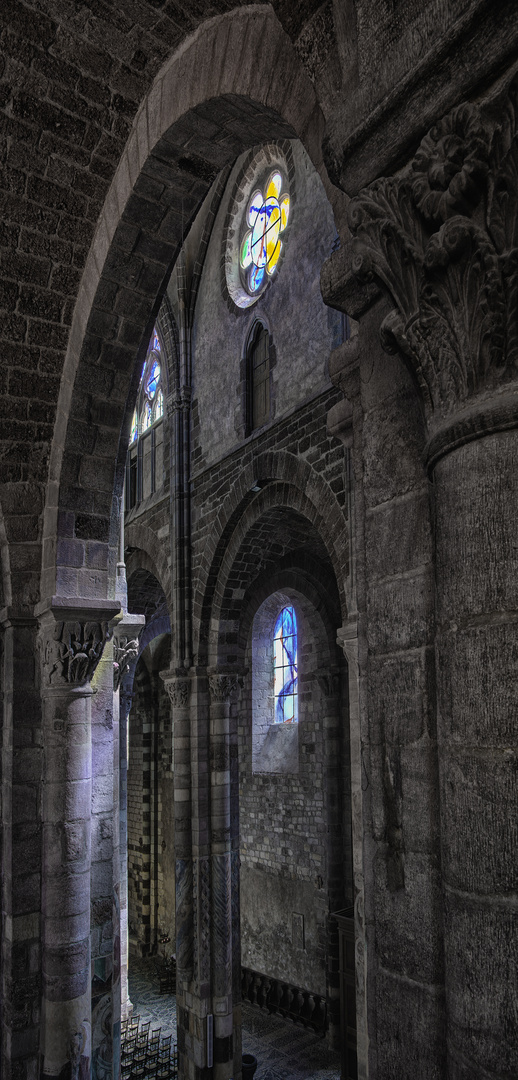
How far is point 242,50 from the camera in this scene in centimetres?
301

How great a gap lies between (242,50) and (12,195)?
2.01 m

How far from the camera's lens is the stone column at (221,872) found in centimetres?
970

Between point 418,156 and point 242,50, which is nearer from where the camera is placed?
point 418,156

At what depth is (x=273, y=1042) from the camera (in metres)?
10.7

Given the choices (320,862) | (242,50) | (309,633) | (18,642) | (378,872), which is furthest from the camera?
(309,633)

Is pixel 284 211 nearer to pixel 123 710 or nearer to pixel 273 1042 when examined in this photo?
pixel 123 710

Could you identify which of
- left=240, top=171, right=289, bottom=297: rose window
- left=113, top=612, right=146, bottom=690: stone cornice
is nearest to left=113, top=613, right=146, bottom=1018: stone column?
left=113, top=612, right=146, bottom=690: stone cornice

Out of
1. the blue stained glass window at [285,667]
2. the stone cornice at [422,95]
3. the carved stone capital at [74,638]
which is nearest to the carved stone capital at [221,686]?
the blue stained glass window at [285,667]

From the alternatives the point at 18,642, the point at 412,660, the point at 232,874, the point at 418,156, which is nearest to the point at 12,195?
the point at 18,642

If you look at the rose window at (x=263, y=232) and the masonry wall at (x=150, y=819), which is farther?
the masonry wall at (x=150, y=819)

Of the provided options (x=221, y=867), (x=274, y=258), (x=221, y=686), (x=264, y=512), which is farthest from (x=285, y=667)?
(x=274, y=258)

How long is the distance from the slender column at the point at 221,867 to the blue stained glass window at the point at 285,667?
243cm

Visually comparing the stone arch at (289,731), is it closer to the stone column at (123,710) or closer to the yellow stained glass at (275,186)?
the stone column at (123,710)

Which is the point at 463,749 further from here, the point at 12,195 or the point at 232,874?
the point at 232,874
